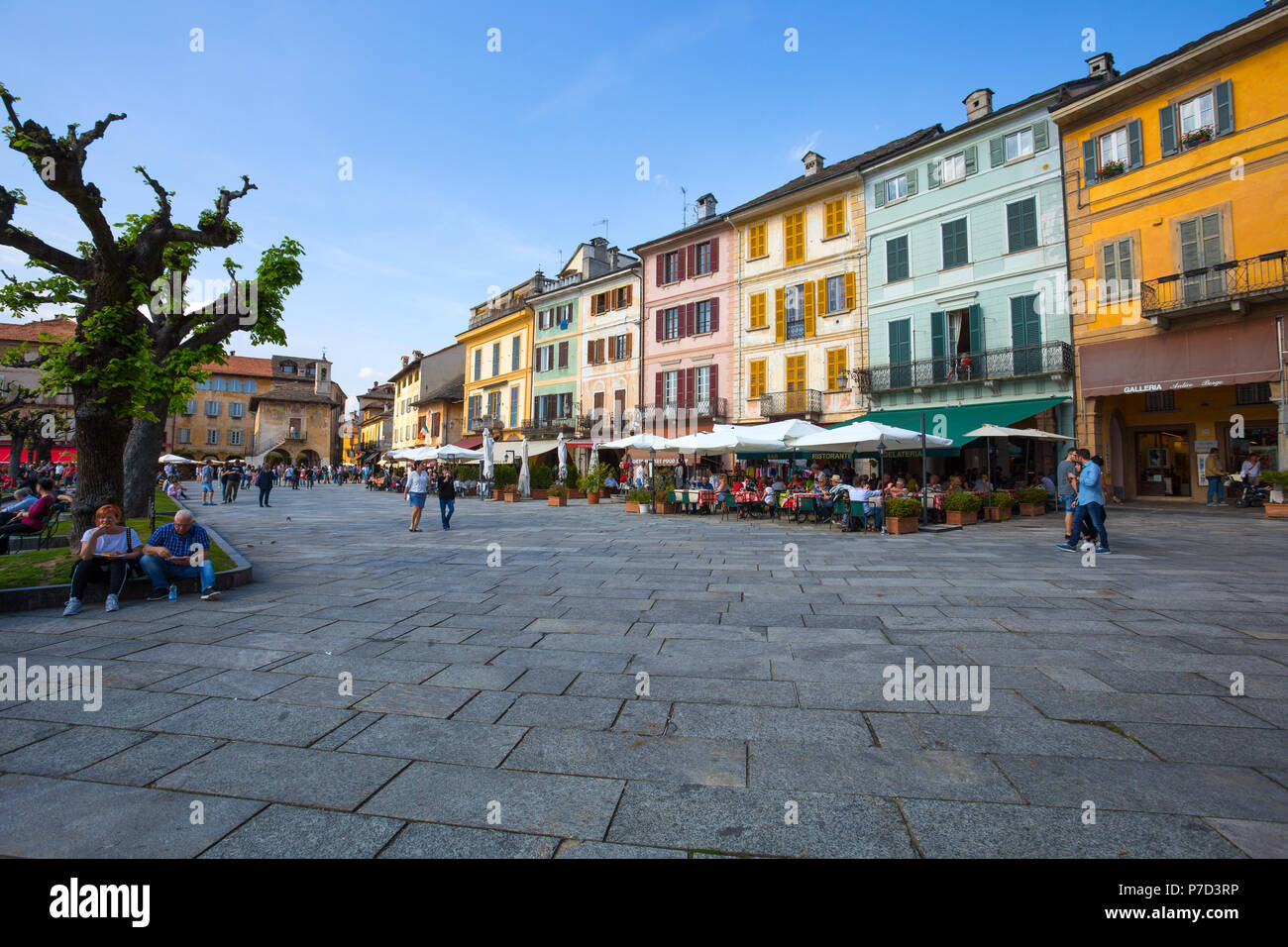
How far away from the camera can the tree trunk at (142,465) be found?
43.9ft

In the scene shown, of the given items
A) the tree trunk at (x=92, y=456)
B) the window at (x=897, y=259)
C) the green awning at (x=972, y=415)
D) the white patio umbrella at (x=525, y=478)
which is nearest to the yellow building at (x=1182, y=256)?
the green awning at (x=972, y=415)

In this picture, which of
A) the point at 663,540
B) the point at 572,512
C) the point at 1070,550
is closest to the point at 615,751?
the point at 663,540

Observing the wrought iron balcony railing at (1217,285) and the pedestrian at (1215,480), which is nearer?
the wrought iron balcony railing at (1217,285)

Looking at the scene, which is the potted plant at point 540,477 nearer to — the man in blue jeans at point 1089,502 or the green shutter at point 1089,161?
the man in blue jeans at point 1089,502

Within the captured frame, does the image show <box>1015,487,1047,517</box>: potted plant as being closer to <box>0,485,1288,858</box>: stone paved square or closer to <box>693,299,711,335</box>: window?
<box>0,485,1288,858</box>: stone paved square

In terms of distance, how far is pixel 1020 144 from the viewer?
19797mm

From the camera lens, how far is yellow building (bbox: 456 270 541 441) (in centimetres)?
3850

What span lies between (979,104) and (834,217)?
18.7ft

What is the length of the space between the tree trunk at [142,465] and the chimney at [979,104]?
25.7m

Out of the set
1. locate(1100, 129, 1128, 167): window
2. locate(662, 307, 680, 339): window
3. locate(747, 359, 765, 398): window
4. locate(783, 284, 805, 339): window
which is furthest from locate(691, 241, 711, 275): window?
locate(1100, 129, 1128, 167): window

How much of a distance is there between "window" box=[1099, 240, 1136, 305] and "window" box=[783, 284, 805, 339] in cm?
985

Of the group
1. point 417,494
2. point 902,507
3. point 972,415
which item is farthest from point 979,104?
point 417,494

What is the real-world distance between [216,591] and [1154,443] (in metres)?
24.7

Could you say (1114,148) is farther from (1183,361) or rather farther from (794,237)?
(794,237)
